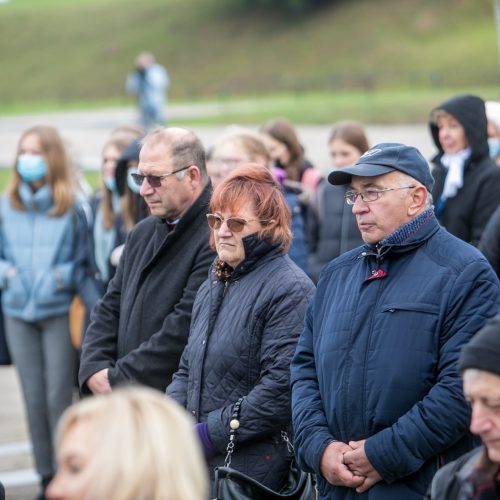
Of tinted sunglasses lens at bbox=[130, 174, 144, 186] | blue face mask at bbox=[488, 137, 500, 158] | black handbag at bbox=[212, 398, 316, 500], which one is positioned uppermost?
tinted sunglasses lens at bbox=[130, 174, 144, 186]

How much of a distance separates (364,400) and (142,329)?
1778 millimetres

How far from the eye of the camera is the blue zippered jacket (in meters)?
7.40

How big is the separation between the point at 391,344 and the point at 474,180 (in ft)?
9.08

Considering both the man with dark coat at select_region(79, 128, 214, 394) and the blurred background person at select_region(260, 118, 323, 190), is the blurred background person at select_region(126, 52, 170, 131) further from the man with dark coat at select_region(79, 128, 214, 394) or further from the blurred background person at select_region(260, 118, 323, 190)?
the man with dark coat at select_region(79, 128, 214, 394)

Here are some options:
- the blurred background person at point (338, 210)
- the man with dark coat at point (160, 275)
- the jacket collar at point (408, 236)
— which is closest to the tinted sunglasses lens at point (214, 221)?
the man with dark coat at point (160, 275)

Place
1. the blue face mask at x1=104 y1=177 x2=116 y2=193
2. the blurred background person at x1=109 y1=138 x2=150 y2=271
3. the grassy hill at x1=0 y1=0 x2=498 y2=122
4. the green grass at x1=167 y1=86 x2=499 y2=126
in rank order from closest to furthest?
the blurred background person at x1=109 y1=138 x2=150 y2=271, the blue face mask at x1=104 y1=177 x2=116 y2=193, the green grass at x1=167 y1=86 x2=499 y2=126, the grassy hill at x1=0 y1=0 x2=498 y2=122

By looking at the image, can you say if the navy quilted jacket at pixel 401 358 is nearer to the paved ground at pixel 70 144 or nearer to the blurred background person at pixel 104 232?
the blurred background person at pixel 104 232

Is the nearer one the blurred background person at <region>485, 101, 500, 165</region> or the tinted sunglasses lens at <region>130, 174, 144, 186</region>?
the tinted sunglasses lens at <region>130, 174, 144, 186</region>

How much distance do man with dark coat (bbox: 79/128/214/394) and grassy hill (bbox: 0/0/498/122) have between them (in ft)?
131

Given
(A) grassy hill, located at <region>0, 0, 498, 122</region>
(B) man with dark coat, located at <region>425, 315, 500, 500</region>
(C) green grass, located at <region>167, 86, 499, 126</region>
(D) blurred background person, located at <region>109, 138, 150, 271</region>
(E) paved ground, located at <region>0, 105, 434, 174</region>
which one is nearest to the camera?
(B) man with dark coat, located at <region>425, 315, 500, 500</region>

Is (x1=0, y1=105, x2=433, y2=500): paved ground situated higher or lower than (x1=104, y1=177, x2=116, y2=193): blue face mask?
lower

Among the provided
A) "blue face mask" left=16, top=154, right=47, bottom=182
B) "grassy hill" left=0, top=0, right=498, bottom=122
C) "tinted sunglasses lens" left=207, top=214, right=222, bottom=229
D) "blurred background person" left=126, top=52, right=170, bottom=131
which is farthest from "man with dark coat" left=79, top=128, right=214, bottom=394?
"grassy hill" left=0, top=0, right=498, bottom=122

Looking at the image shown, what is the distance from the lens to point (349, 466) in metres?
4.12

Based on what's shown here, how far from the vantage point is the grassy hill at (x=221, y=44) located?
179 ft
